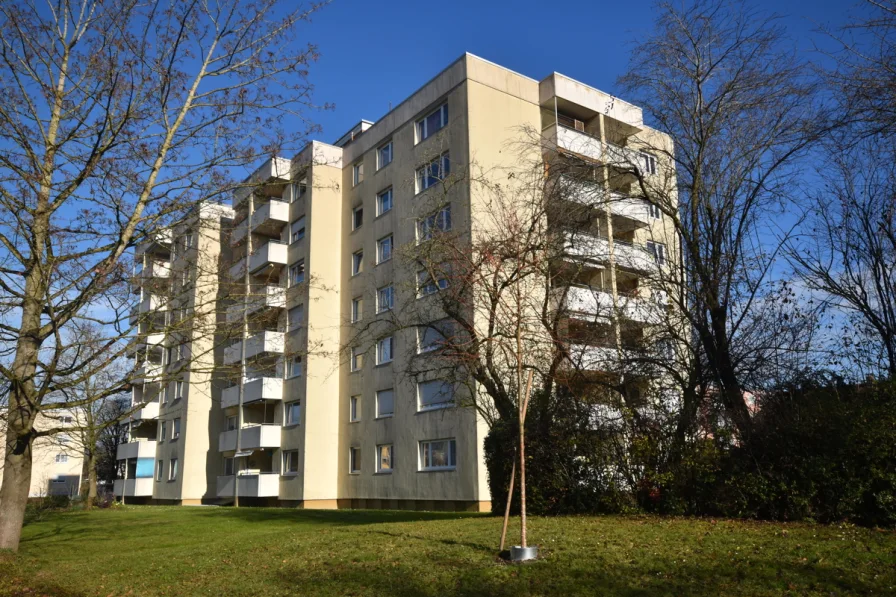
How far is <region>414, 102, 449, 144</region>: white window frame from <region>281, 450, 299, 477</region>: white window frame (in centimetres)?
1504

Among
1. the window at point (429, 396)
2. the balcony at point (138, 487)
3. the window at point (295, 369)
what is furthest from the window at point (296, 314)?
the balcony at point (138, 487)

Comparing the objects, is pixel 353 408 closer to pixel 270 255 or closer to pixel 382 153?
pixel 270 255

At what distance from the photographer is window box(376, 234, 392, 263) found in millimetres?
32781

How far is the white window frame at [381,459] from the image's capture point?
97.6 ft

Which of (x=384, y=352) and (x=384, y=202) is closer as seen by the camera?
(x=384, y=352)

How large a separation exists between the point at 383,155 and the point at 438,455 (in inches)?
566

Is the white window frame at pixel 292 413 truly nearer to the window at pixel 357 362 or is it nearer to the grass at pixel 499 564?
the window at pixel 357 362

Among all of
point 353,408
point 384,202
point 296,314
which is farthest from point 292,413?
point 384,202

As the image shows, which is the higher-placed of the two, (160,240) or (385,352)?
(385,352)

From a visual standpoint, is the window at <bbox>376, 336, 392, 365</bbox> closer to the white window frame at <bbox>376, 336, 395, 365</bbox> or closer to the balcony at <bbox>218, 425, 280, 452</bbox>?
the white window frame at <bbox>376, 336, 395, 365</bbox>

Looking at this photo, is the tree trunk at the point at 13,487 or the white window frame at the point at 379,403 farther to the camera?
the white window frame at the point at 379,403

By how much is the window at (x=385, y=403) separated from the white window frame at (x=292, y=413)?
490 centimetres

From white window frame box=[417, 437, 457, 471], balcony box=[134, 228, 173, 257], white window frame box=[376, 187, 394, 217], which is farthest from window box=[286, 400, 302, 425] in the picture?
balcony box=[134, 228, 173, 257]

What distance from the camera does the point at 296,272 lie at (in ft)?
122
